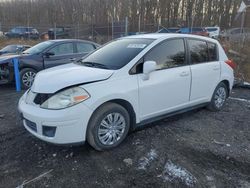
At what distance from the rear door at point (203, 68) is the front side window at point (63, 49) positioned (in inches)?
188

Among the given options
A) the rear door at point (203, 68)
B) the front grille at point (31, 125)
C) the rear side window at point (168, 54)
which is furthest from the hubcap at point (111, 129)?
the rear door at point (203, 68)

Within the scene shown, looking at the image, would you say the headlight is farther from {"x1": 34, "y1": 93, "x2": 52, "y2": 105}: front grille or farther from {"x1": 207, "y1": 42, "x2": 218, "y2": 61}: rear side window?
{"x1": 207, "y1": 42, "x2": 218, "y2": 61}: rear side window

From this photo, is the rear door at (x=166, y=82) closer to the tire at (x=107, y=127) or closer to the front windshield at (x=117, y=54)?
the front windshield at (x=117, y=54)

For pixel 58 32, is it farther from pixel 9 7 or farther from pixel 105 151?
pixel 105 151

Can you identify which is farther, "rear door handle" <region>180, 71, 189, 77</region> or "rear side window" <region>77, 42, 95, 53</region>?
"rear side window" <region>77, 42, 95, 53</region>

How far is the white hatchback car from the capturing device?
3.34 metres

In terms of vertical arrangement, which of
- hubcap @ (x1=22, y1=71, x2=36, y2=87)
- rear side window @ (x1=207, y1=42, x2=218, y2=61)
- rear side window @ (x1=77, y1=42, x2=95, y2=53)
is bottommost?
hubcap @ (x1=22, y1=71, x2=36, y2=87)

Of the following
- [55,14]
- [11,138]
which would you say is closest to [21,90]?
[11,138]

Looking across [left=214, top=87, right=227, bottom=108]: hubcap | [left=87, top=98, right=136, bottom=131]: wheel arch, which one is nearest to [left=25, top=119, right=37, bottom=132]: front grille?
[left=87, top=98, right=136, bottom=131]: wheel arch

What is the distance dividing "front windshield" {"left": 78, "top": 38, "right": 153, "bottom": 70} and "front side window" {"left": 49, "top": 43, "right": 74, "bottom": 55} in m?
3.78

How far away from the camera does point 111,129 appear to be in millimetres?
3725

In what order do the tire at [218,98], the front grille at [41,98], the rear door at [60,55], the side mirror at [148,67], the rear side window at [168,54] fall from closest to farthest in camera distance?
the front grille at [41,98], the side mirror at [148,67], the rear side window at [168,54], the tire at [218,98], the rear door at [60,55]

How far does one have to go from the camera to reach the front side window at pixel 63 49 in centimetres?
815

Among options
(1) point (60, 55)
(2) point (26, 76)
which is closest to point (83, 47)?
(1) point (60, 55)
